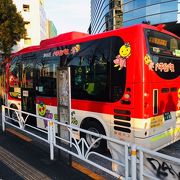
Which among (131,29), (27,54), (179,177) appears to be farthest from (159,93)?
(27,54)

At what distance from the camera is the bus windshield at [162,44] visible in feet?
19.4

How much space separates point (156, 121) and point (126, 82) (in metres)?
1.13

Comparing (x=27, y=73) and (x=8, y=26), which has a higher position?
(x=8, y=26)

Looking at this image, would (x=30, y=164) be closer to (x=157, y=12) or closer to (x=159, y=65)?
(x=159, y=65)

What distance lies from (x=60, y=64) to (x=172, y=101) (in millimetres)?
3262

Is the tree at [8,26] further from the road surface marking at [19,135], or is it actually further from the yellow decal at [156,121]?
the yellow decal at [156,121]

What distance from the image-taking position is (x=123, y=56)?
233 inches

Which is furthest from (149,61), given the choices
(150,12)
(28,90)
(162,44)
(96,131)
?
(150,12)

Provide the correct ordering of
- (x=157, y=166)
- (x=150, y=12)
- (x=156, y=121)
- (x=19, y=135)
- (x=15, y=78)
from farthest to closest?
(x=150, y=12) → (x=15, y=78) → (x=19, y=135) → (x=156, y=121) → (x=157, y=166)

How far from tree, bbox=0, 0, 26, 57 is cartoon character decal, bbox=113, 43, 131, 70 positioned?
47.2 feet

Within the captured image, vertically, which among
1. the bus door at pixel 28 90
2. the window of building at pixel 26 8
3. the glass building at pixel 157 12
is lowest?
the bus door at pixel 28 90

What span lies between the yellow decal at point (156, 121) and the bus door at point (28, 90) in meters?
4.52

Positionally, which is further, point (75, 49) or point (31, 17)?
point (31, 17)

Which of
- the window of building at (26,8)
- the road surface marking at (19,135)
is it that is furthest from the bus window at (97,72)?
the window of building at (26,8)
